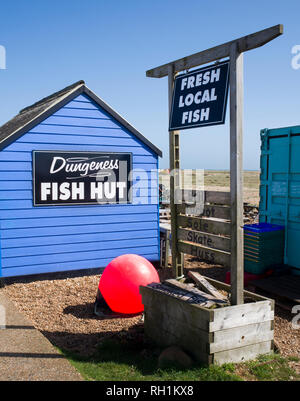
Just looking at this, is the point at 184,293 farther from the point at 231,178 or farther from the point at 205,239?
the point at 231,178

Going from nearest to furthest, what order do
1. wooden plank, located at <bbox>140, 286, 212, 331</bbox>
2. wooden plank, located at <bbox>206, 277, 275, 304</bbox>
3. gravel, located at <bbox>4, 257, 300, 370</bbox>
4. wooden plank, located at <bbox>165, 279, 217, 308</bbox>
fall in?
wooden plank, located at <bbox>140, 286, 212, 331</bbox>
wooden plank, located at <bbox>165, 279, 217, 308</bbox>
wooden plank, located at <bbox>206, 277, 275, 304</bbox>
gravel, located at <bbox>4, 257, 300, 370</bbox>

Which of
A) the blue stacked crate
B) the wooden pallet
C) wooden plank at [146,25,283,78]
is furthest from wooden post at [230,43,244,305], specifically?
the blue stacked crate

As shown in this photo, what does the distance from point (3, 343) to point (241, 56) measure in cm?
484

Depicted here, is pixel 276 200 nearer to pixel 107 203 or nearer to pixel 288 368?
pixel 107 203

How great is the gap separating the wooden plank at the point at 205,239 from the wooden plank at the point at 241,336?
102 centimetres

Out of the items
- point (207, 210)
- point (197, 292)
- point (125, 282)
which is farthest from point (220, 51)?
point (125, 282)

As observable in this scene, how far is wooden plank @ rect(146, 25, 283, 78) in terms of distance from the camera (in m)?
4.65

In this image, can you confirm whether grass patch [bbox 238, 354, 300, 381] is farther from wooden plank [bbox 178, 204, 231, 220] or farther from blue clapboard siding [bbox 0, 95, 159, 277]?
blue clapboard siding [bbox 0, 95, 159, 277]

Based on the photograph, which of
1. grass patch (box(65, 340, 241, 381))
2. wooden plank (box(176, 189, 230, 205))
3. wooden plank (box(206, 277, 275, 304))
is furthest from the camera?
wooden plank (box(176, 189, 230, 205))

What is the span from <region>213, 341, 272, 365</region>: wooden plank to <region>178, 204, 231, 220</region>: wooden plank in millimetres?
1628

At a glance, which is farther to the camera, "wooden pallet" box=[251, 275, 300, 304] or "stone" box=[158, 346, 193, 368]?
"wooden pallet" box=[251, 275, 300, 304]

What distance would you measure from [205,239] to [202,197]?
628 mm

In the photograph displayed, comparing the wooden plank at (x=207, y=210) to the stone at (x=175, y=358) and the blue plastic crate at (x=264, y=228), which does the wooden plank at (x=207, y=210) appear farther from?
the blue plastic crate at (x=264, y=228)

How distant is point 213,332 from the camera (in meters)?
4.69
